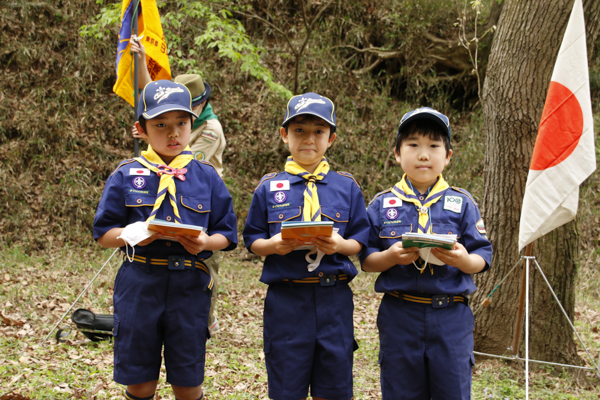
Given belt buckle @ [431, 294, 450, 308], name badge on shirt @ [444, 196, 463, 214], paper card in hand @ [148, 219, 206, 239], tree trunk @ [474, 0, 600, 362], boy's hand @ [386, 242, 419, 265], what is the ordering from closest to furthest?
1. paper card in hand @ [148, 219, 206, 239]
2. boy's hand @ [386, 242, 419, 265]
3. belt buckle @ [431, 294, 450, 308]
4. name badge on shirt @ [444, 196, 463, 214]
5. tree trunk @ [474, 0, 600, 362]

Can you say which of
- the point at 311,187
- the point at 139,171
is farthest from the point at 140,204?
the point at 311,187

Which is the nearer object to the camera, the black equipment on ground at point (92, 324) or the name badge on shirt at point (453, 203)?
the name badge on shirt at point (453, 203)

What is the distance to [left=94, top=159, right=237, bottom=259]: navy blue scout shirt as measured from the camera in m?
2.56

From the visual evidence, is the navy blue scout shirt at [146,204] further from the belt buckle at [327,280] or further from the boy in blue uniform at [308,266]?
the belt buckle at [327,280]

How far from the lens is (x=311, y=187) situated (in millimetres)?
2605

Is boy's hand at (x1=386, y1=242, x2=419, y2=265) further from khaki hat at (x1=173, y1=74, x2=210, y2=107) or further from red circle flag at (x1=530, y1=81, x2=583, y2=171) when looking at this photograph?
khaki hat at (x1=173, y1=74, x2=210, y2=107)

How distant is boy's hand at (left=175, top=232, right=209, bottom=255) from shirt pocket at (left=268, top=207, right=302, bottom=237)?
0.35 meters

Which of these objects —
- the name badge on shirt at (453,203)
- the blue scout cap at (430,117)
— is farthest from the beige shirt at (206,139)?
the name badge on shirt at (453,203)

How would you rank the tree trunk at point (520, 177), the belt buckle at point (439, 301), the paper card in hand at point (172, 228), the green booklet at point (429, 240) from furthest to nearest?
the tree trunk at point (520, 177) → the belt buckle at point (439, 301) → the paper card in hand at point (172, 228) → the green booklet at point (429, 240)

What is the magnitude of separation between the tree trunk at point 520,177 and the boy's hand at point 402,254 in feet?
7.12

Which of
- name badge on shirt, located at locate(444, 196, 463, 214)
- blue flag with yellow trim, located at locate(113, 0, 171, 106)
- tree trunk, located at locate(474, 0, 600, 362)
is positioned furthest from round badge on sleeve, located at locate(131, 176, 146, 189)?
tree trunk, located at locate(474, 0, 600, 362)

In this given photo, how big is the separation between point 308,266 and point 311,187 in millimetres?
407

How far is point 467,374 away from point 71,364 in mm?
3113

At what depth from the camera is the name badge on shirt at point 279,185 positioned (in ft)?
8.63
